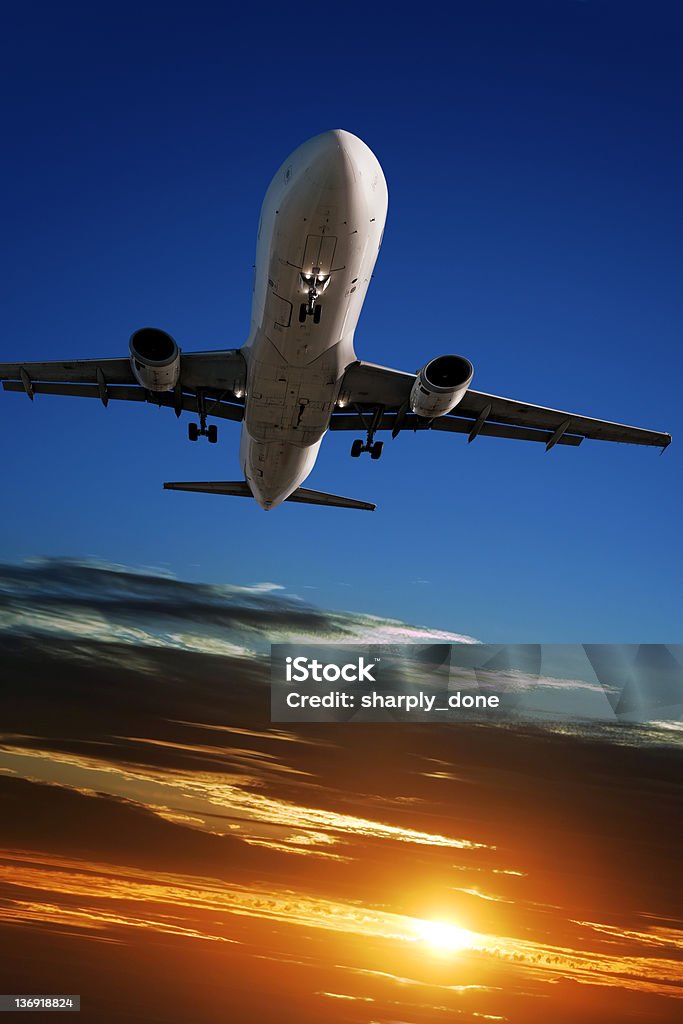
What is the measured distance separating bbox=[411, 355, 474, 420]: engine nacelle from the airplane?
0.03 metres

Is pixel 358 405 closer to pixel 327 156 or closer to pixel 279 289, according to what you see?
pixel 279 289

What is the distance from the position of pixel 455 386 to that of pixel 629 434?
774 cm

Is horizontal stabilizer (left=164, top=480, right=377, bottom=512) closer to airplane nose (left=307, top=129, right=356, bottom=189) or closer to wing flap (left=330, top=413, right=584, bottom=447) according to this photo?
wing flap (left=330, top=413, right=584, bottom=447)

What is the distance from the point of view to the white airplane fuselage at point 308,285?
16125mm

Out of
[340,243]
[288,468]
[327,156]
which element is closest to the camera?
[327,156]

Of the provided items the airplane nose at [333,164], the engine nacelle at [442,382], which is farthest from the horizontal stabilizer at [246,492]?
the airplane nose at [333,164]

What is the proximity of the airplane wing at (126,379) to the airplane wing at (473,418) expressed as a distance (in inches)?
133

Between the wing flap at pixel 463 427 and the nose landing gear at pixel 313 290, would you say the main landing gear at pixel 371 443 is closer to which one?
the wing flap at pixel 463 427

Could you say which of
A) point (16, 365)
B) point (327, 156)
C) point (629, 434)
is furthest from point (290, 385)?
point (629, 434)

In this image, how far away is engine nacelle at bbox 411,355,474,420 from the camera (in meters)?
20.5

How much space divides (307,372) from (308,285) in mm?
2882

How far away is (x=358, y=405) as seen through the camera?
2464 centimetres

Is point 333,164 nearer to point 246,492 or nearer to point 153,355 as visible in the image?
point 153,355

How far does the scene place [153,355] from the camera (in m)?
20.4
